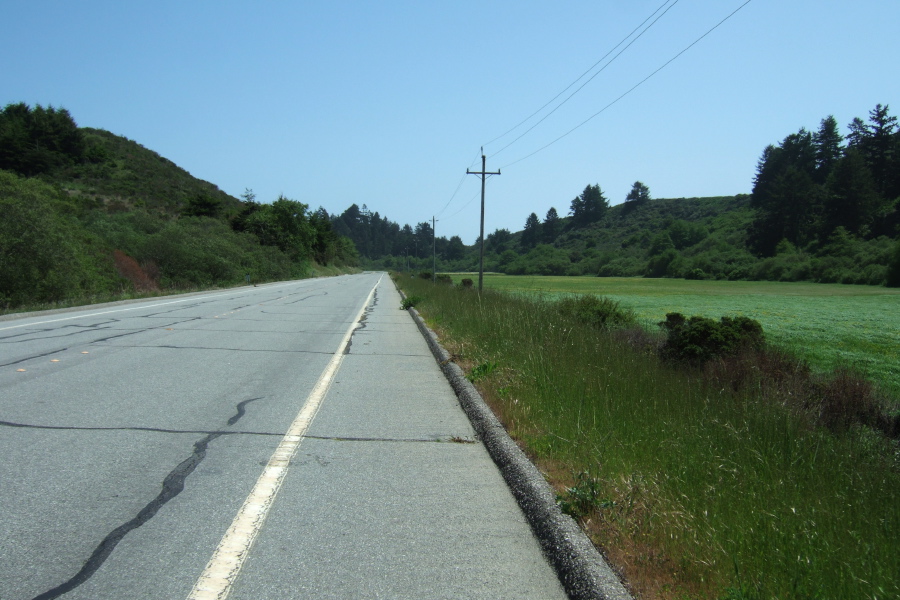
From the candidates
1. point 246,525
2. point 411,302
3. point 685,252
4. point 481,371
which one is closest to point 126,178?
point 411,302

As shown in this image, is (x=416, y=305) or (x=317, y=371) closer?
(x=317, y=371)

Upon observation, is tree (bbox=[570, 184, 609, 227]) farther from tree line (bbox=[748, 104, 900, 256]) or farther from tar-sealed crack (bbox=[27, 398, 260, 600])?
tar-sealed crack (bbox=[27, 398, 260, 600])

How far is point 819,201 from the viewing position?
92.7 m

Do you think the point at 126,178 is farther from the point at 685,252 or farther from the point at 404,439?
the point at 685,252

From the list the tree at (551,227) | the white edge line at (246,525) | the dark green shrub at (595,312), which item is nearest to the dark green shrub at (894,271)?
the dark green shrub at (595,312)

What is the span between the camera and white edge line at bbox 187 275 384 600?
3494 mm

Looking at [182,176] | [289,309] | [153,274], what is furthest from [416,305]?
[182,176]

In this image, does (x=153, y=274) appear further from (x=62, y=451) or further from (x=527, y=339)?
(x=62, y=451)

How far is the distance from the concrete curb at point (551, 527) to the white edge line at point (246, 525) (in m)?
1.80

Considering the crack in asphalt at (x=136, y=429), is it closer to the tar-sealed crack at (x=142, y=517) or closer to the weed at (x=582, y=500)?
the tar-sealed crack at (x=142, y=517)

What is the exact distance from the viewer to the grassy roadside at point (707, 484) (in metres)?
3.35

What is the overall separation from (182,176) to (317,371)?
316 feet

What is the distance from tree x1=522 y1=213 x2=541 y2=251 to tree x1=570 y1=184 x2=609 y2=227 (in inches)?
537

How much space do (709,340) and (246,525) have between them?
8770 millimetres
